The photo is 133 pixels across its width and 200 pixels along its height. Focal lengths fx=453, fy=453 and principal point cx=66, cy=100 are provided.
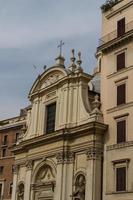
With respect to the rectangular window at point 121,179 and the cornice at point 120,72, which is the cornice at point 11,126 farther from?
the rectangular window at point 121,179

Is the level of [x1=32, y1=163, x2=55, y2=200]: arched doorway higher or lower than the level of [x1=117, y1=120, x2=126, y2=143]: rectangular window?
lower

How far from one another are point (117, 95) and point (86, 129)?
354 centimetres

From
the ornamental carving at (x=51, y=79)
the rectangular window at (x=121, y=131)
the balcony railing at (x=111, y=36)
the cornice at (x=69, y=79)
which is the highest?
the balcony railing at (x=111, y=36)

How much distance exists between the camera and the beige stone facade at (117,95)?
31.5 meters

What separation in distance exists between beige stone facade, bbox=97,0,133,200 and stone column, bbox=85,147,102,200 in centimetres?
57

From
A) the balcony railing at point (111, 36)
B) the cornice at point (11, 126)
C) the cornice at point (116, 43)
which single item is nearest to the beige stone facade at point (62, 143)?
the balcony railing at point (111, 36)

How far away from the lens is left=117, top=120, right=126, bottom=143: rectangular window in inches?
1270

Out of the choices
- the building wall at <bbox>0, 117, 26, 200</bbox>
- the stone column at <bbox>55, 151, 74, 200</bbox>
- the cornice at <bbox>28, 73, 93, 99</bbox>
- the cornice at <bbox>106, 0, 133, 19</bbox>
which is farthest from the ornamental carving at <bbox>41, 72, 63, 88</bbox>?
the building wall at <bbox>0, 117, 26, 200</bbox>

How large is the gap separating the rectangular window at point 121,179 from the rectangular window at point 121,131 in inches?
82.2

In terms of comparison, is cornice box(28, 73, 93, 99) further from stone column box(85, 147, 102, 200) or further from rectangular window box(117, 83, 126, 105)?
stone column box(85, 147, 102, 200)

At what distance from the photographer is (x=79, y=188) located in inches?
1358

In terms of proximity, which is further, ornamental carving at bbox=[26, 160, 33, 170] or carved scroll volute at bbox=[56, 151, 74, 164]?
ornamental carving at bbox=[26, 160, 33, 170]

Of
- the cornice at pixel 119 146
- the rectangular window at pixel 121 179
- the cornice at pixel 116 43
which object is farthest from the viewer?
the cornice at pixel 116 43

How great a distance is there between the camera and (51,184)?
122 ft
